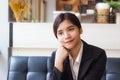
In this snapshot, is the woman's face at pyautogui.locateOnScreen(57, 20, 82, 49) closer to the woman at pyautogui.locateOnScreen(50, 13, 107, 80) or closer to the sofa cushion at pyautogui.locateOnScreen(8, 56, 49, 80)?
the woman at pyautogui.locateOnScreen(50, 13, 107, 80)

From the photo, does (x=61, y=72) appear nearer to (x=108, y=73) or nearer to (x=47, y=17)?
(x=108, y=73)

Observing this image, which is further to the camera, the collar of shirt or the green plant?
the green plant

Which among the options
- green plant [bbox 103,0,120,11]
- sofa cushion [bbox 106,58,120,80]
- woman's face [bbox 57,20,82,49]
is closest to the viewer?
woman's face [bbox 57,20,82,49]

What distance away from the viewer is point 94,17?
175 cm

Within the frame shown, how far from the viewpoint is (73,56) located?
1.23 metres

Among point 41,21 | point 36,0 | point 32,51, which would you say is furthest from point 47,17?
point 32,51

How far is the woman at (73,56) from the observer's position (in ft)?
3.76

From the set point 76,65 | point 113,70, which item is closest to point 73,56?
point 76,65

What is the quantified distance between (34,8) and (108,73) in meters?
0.77

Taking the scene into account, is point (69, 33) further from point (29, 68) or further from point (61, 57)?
point (29, 68)

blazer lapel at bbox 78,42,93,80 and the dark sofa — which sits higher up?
blazer lapel at bbox 78,42,93,80

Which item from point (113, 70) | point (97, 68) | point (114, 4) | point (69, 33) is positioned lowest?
point (113, 70)

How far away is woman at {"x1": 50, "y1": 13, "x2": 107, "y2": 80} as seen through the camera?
3.76 feet

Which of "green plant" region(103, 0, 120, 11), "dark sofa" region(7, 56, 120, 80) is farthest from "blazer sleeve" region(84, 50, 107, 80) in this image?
"green plant" region(103, 0, 120, 11)
